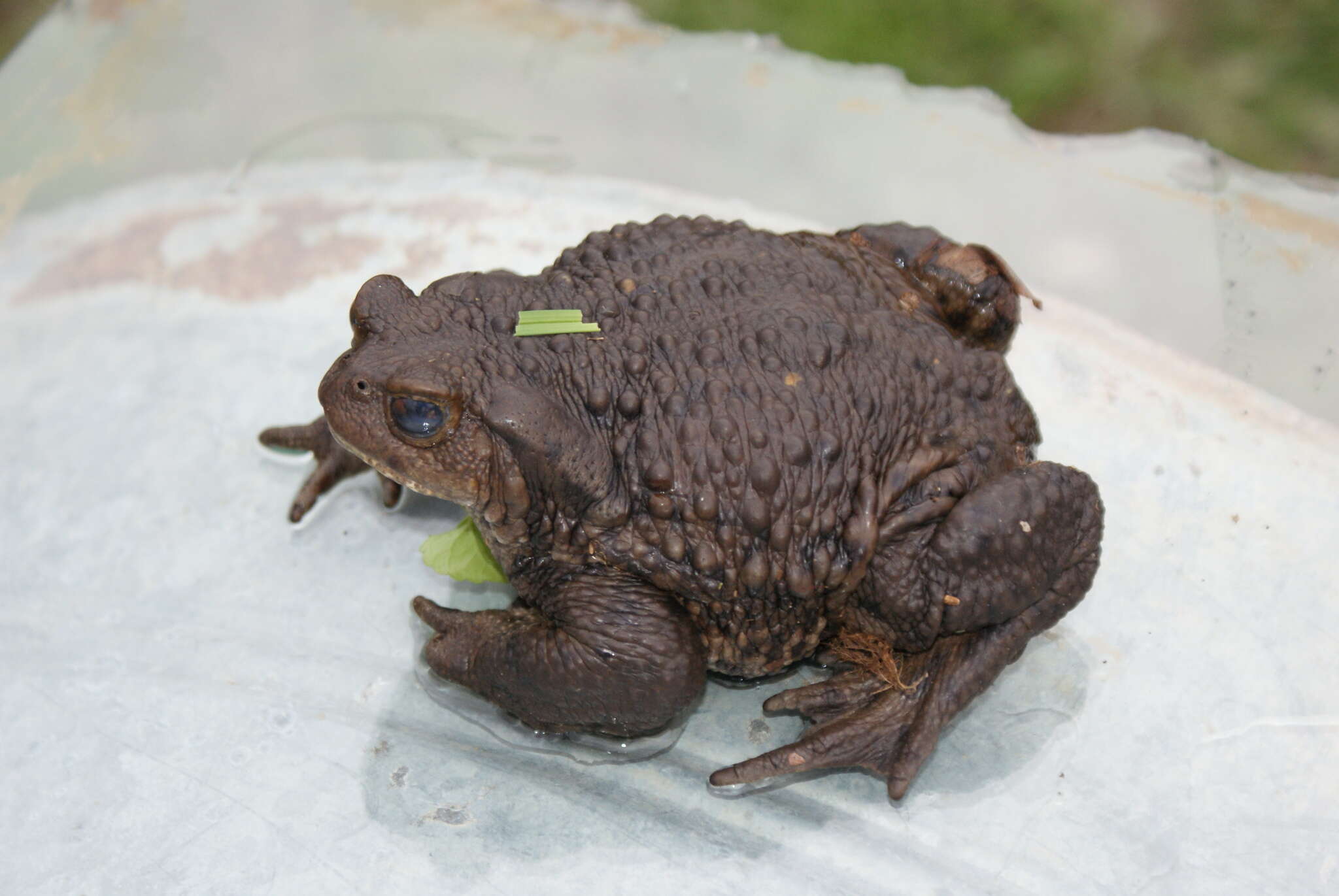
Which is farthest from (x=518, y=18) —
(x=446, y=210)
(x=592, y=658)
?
(x=592, y=658)

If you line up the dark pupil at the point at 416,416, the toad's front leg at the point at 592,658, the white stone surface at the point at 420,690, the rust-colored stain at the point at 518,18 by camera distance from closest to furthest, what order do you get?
the dark pupil at the point at 416,416 → the toad's front leg at the point at 592,658 → the white stone surface at the point at 420,690 → the rust-colored stain at the point at 518,18

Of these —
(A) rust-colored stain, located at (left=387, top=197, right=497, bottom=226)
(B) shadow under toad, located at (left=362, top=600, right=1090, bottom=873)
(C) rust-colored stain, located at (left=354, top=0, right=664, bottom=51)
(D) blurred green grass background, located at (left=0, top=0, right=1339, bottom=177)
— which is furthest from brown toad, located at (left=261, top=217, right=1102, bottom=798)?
(D) blurred green grass background, located at (left=0, top=0, right=1339, bottom=177)

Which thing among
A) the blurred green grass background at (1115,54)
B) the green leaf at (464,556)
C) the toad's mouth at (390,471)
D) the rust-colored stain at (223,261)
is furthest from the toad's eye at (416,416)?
the blurred green grass background at (1115,54)

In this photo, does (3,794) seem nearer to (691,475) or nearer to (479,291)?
(479,291)

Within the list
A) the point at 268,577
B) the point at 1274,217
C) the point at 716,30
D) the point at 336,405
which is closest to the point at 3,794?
the point at 268,577

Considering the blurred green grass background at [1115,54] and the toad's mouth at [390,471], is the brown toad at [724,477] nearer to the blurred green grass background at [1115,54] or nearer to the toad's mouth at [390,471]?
the toad's mouth at [390,471]

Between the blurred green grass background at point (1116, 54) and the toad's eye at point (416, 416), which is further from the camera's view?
the blurred green grass background at point (1116, 54)

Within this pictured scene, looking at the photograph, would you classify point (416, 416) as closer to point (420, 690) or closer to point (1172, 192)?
point (420, 690)
